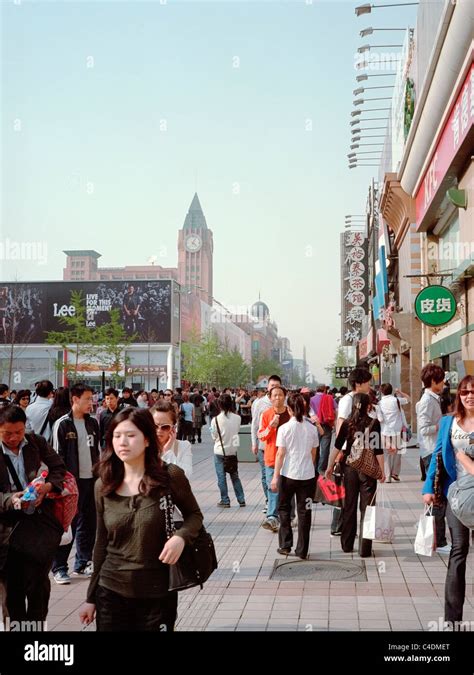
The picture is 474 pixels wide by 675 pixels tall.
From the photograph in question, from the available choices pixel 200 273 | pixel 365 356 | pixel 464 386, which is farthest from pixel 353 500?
pixel 200 273

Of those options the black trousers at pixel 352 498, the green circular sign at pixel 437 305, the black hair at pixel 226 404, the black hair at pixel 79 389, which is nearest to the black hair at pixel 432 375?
the black trousers at pixel 352 498

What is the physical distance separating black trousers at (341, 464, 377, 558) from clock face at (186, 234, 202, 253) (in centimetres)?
17918

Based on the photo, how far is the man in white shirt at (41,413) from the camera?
834 cm

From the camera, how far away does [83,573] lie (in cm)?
761

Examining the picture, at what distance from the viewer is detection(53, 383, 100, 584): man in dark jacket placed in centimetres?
734

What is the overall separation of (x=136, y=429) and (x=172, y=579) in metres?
0.71

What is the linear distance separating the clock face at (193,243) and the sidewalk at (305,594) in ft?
585

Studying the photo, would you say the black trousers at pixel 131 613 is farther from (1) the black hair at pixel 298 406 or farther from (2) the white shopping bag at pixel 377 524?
(1) the black hair at pixel 298 406

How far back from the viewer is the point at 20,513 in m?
4.67

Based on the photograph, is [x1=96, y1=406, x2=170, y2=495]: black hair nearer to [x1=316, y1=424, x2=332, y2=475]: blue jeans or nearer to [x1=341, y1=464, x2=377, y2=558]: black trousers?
[x1=341, y1=464, x2=377, y2=558]: black trousers

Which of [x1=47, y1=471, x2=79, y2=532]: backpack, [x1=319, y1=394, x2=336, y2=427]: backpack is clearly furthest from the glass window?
[x1=47, y1=471, x2=79, y2=532]: backpack

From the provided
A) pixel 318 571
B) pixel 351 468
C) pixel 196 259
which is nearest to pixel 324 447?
pixel 351 468

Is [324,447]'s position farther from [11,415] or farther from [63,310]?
[63,310]
